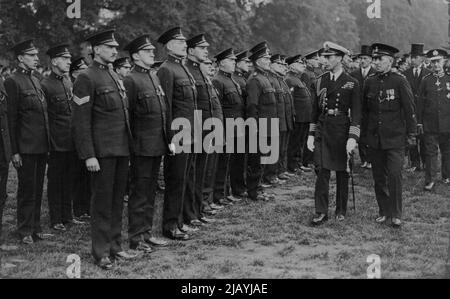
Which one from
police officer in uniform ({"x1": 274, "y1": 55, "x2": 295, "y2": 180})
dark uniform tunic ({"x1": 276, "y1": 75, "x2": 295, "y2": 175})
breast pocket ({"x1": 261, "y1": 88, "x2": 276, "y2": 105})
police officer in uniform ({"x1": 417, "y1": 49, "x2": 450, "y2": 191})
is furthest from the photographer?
police officer in uniform ({"x1": 274, "y1": 55, "x2": 295, "y2": 180})

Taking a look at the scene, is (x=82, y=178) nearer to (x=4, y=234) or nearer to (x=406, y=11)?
(x=4, y=234)

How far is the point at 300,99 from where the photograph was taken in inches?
484

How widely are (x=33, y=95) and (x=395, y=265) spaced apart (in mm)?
4580

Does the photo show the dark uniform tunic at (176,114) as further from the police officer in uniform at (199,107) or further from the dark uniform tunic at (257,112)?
the dark uniform tunic at (257,112)

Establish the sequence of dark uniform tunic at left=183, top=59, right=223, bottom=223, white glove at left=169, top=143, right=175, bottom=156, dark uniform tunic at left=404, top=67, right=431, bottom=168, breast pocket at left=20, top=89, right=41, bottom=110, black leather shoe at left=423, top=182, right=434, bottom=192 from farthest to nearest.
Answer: dark uniform tunic at left=404, top=67, right=431, bottom=168 < black leather shoe at left=423, top=182, right=434, bottom=192 < dark uniform tunic at left=183, top=59, right=223, bottom=223 < breast pocket at left=20, top=89, right=41, bottom=110 < white glove at left=169, top=143, right=175, bottom=156

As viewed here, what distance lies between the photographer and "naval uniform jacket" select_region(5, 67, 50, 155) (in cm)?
705

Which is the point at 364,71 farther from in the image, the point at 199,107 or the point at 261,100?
the point at 199,107

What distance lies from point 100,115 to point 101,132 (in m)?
0.17

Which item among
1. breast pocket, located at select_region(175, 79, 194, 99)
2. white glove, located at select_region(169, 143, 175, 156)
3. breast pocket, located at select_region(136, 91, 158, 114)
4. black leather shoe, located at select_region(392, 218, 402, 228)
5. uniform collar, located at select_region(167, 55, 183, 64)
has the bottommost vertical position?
black leather shoe, located at select_region(392, 218, 402, 228)

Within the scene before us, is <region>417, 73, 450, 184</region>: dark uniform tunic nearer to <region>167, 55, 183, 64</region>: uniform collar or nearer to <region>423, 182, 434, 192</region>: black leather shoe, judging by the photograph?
<region>423, 182, 434, 192</region>: black leather shoe

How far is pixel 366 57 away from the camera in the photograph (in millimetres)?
12219

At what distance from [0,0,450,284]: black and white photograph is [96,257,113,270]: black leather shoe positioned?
0.01 meters

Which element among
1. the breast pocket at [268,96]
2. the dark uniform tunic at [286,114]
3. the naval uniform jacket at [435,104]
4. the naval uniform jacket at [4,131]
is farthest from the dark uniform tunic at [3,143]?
the naval uniform jacket at [435,104]

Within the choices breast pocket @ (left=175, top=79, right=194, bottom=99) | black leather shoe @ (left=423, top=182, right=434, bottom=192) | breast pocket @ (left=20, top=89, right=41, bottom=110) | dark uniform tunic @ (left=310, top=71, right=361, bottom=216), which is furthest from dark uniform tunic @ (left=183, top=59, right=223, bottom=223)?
black leather shoe @ (left=423, top=182, right=434, bottom=192)
